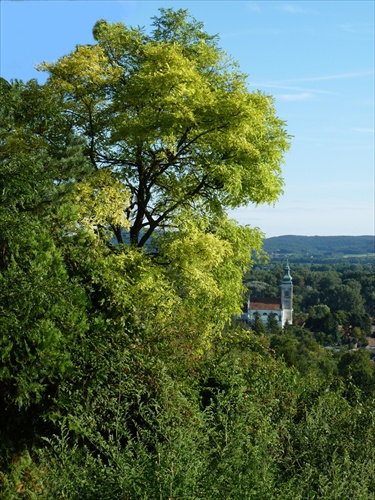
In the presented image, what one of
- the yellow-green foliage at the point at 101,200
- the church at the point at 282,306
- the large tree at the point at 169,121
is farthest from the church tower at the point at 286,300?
the yellow-green foliage at the point at 101,200

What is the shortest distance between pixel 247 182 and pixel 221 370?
527cm

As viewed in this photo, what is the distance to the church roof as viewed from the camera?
133 metres

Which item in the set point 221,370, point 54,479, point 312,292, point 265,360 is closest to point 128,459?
point 54,479

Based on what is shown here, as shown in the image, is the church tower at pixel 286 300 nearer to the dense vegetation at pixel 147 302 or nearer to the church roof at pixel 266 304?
the church roof at pixel 266 304

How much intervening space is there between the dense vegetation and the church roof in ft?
388

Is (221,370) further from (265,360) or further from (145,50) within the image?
(145,50)

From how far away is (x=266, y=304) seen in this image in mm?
136625

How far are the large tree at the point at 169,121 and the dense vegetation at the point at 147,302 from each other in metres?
0.04

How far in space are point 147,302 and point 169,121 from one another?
405 cm

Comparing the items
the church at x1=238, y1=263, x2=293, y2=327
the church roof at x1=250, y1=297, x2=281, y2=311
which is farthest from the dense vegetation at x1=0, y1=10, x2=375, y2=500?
the church roof at x1=250, y1=297, x2=281, y2=311

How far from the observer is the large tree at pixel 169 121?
1277 centimetres

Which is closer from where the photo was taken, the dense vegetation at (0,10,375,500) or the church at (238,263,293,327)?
the dense vegetation at (0,10,375,500)

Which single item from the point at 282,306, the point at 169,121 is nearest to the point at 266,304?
the point at 282,306

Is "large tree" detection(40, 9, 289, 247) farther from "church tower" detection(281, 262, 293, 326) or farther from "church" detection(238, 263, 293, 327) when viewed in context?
"church tower" detection(281, 262, 293, 326)
